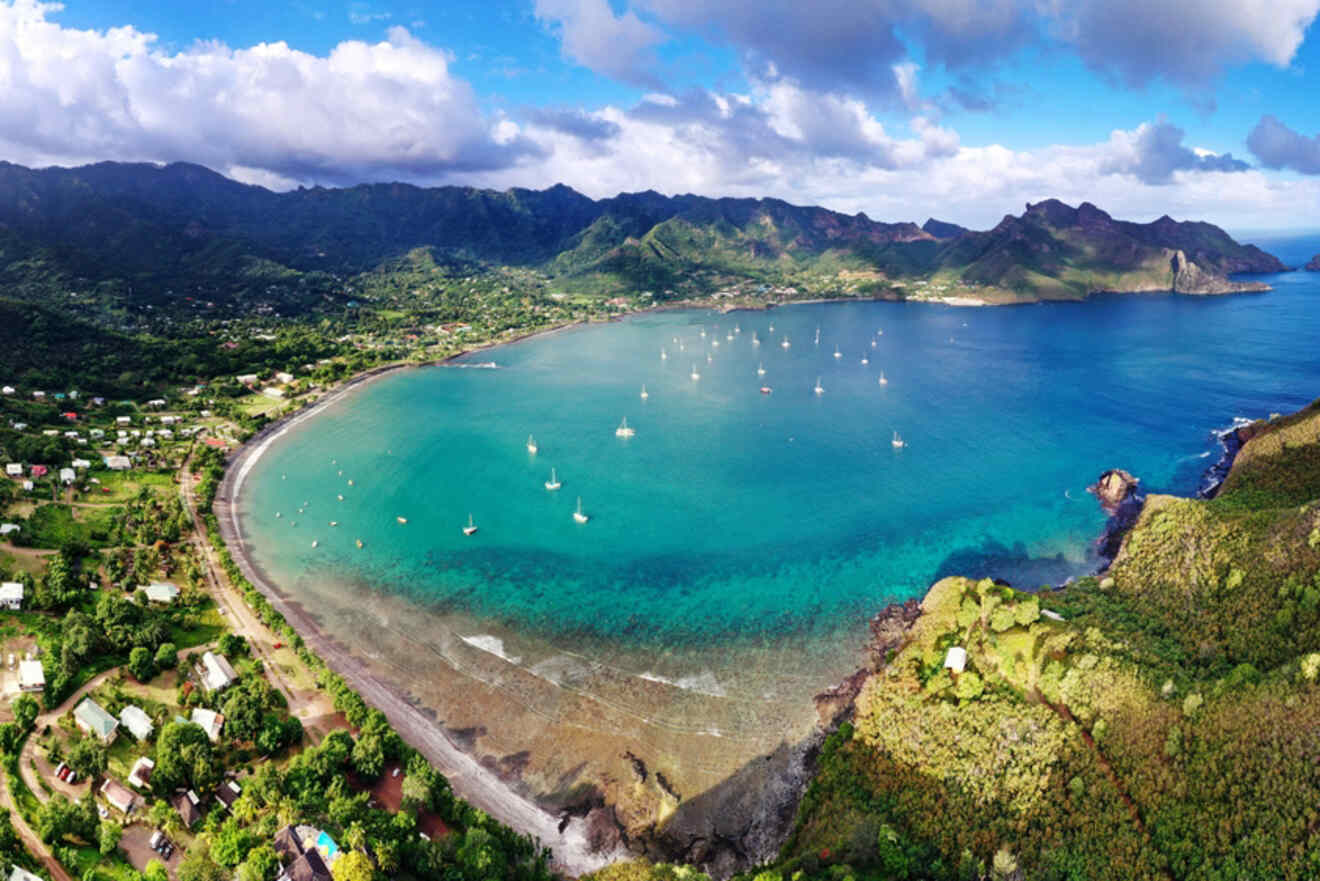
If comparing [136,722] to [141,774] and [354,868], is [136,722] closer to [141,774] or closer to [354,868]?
[141,774]

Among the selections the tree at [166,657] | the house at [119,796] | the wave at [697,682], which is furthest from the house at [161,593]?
the wave at [697,682]

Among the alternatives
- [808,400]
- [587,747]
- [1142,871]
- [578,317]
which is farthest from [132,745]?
[578,317]

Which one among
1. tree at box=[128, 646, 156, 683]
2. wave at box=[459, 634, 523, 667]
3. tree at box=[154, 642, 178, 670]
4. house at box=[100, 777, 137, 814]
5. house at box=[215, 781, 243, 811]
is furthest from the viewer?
wave at box=[459, 634, 523, 667]

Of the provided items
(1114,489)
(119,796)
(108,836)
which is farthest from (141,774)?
(1114,489)

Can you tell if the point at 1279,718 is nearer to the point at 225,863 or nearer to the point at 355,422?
the point at 225,863

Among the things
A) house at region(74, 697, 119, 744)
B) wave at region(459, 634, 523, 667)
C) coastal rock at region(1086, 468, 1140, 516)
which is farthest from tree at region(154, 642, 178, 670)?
coastal rock at region(1086, 468, 1140, 516)

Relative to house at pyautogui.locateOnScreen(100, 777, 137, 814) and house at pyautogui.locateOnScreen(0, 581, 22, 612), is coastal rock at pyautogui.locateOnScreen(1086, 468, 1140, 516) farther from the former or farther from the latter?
house at pyautogui.locateOnScreen(0, 581, 22, 612)

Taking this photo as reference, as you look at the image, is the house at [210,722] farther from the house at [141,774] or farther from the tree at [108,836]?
the tree at [108,836]

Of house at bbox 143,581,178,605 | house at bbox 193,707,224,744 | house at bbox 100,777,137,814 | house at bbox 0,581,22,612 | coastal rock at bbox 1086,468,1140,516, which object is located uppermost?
coastal rock at bbox 1086,468,1140,516
